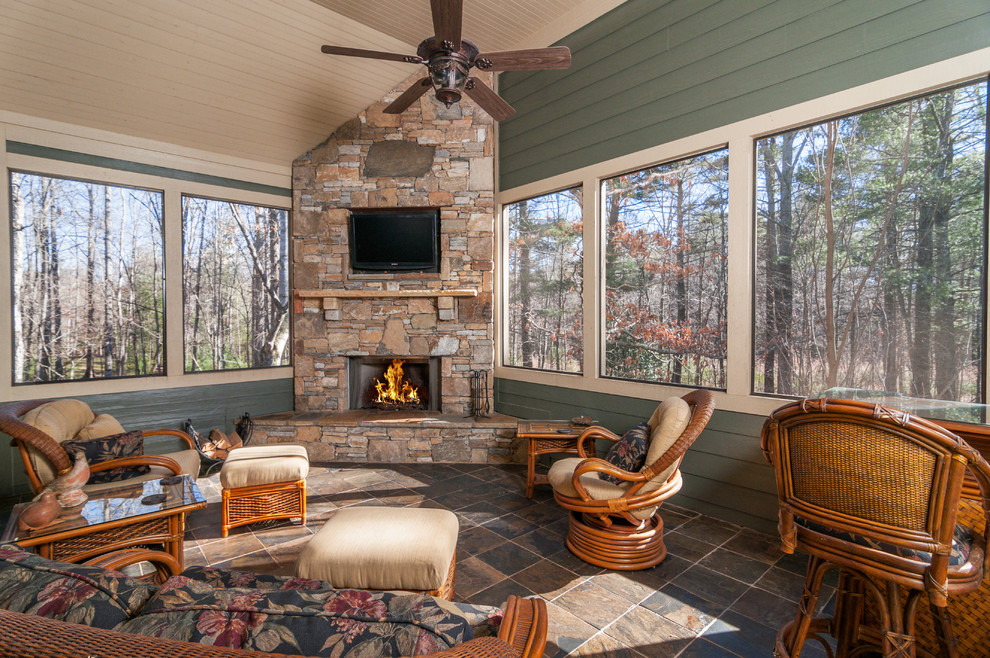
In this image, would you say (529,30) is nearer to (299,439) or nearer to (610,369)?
(610,369)

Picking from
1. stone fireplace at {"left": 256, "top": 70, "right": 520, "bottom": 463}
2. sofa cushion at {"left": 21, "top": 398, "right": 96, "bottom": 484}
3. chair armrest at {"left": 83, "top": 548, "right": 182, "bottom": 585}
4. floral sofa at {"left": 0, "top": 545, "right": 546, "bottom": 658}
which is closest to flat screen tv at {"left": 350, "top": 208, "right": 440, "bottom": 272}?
stone fireplace at {"left": 256, "top": 70, "right": 520, "bottom": 463}

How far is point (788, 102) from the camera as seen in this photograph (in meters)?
3.19

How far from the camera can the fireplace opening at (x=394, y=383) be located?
18.6 ft

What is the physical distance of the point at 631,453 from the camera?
2873 millimetres

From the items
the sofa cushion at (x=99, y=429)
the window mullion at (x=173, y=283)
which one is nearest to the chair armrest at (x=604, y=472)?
the sofa cushion at (x=99, y=429)

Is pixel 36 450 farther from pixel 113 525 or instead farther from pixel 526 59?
pixel 526 59

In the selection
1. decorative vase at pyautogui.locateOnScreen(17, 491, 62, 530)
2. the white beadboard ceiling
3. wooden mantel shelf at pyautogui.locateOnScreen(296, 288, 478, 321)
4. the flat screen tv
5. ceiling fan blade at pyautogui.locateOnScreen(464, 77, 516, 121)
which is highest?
the white beadboard ceiling

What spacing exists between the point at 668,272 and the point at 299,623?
3.86 m

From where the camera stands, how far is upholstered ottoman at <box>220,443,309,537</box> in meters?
3.28

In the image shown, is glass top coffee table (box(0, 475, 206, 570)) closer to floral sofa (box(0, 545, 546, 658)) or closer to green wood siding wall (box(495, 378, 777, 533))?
floral sofa (box(0, 545, 546, 658))

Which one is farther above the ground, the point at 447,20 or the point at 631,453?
the point at 447,20

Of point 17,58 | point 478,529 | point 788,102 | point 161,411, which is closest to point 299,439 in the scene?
point 161,411

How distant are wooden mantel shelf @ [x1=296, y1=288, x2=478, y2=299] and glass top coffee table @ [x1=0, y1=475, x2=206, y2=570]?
3019mm

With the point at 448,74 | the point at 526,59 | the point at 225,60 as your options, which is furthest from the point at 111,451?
the point at 526,59
